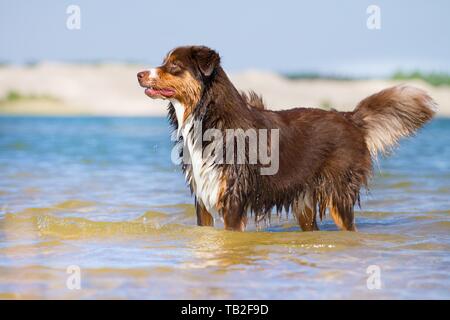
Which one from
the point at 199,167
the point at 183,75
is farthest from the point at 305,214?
the point at 183,75

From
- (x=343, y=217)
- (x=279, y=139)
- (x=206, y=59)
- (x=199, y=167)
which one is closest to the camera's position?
(x=206, y=59)

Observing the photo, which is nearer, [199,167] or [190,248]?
[190,248]

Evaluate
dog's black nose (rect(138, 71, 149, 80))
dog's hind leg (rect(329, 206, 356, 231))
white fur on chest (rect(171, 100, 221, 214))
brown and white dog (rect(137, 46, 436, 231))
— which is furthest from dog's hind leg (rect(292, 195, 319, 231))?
dog's black nose (rect(138, 71, 149, 80))

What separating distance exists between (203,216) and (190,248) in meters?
0.84

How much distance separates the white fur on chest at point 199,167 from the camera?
831cm

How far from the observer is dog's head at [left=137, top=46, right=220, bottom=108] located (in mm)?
8234

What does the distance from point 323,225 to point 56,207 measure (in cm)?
375

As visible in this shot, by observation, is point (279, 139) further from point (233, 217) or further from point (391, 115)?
point (391, 115)

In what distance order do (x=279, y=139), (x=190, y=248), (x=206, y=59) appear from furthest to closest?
(x=279, y=139), (x=206, y=59), (x=190, y=248)

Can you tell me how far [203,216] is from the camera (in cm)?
872

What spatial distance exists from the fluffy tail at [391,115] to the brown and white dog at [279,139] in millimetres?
11

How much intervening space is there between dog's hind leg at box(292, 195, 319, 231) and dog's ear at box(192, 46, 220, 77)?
5.85 ft
